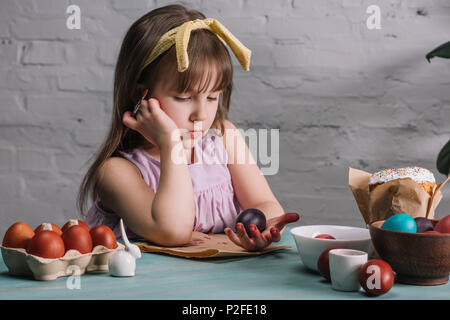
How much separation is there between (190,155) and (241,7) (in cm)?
75

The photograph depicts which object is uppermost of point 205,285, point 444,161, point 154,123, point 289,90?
point 289,90

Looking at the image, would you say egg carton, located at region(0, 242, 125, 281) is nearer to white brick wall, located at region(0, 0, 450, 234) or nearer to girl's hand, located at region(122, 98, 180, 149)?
girl's hand, located at region(122, 98, 180, 149)

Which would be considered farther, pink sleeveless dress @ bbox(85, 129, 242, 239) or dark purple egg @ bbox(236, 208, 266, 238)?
pink sleeveless dress @ bbox(85, 129, 242, 239)

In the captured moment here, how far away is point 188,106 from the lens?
4.09ft

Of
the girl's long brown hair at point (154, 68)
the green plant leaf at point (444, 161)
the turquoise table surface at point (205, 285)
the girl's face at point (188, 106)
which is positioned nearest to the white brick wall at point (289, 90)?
the green plant leaf at point (444, 161)

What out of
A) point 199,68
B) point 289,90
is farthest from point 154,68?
point 289,90

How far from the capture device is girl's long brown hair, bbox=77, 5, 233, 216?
1.24 metres

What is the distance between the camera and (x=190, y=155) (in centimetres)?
148

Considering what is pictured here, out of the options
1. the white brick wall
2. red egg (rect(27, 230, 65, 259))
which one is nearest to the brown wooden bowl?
red egg (rect(27, 230, 65, 259))

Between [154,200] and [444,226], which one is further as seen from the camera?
[154,200]

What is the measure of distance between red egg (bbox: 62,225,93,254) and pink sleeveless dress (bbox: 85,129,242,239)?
1.34 ft

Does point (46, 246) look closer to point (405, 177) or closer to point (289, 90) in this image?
point (405, 177)

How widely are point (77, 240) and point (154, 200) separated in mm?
319
